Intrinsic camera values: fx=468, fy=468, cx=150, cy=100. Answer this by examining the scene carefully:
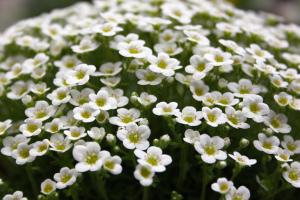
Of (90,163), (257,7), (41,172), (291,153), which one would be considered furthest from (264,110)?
(257,7)

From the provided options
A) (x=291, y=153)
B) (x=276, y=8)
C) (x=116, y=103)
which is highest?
(x=116, y=103)

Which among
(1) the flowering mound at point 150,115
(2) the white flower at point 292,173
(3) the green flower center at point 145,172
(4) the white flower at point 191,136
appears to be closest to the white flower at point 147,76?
(1) the flowering mound at point 150,115

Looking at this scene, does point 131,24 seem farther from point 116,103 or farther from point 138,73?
point 116,103

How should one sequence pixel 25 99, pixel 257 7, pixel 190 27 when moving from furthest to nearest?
pixel 257 7 → pixel 190 27 → pixel 25 99

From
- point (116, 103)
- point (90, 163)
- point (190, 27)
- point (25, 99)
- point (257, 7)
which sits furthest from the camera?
point (257, 7)

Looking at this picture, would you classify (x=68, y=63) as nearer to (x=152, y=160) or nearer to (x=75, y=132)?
(x=75, y=132)

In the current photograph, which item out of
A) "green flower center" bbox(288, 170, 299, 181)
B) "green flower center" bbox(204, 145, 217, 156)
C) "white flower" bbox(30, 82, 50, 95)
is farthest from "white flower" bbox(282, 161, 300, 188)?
"white flower" bbox(30, 82, 50, 95)

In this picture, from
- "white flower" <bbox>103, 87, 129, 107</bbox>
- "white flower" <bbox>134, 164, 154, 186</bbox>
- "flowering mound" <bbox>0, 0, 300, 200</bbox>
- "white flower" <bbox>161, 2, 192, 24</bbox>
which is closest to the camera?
"white flower" <bbox>134, 164, 154, 186</bbox>

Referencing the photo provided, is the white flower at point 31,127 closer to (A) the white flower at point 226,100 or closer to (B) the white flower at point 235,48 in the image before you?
(A) the white flower at point 226,100

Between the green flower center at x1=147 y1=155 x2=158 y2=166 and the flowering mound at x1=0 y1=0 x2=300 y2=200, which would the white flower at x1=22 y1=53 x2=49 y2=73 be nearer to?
the flowering mound at x1=0 y1=0 x2=300 y2=200
